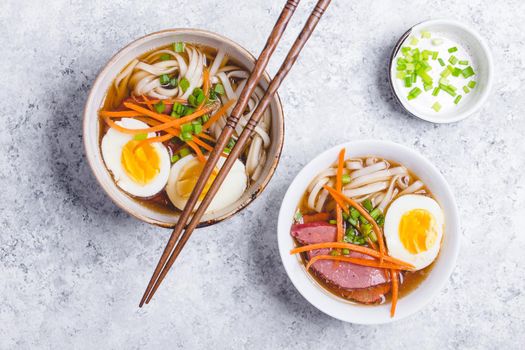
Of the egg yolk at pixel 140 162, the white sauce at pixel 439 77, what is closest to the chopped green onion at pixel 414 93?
the white sauce at pixel 439 77

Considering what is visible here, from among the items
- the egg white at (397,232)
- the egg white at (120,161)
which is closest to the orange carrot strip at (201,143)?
the egg white at (120,161)

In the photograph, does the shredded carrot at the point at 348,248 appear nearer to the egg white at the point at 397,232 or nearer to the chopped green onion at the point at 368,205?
the egg white at the point at 397,232

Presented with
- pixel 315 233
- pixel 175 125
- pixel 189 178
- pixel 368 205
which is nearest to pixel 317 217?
pixel 315 233

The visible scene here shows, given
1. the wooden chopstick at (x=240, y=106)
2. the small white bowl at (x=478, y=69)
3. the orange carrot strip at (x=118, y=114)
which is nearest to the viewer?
the wooden chopstick at (x=240, y=106)

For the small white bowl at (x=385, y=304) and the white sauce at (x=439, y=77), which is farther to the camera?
the white sauce at (x=439, y=77)

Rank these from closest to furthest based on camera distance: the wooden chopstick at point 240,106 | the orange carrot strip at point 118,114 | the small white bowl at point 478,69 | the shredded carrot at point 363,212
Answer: the wooden chopstick at point 240,106 → the orange carrot strip at point 118,114 → the shredded carrot at point 363,212 → the small white bowl at point 478,69

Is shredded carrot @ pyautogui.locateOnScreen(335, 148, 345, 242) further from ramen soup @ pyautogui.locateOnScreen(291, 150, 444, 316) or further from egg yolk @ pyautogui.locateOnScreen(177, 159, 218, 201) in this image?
egg yolk @ pyautogui.locateOnScreen(177, 159, 218, 201)

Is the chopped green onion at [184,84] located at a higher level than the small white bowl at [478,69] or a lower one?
lower

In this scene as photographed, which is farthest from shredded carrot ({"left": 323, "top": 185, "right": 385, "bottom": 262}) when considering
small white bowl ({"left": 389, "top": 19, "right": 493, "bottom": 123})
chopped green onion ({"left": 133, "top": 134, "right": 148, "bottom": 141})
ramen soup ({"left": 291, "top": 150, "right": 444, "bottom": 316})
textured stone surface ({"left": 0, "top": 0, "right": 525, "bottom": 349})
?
chopped green onion ({"left": 133, "top": 134, "right": 148, "bottom": 141})

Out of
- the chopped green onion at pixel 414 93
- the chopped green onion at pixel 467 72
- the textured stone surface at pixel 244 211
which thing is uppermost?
the chopped green onion at pixel 467 72
